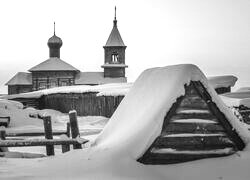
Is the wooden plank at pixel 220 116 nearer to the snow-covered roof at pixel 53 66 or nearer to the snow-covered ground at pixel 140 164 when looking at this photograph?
the snow-covered ground at pixel 140 164

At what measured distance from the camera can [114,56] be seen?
163 ft

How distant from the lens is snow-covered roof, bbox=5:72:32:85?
161 feet

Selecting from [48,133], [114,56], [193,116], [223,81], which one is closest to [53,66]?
[114,56]

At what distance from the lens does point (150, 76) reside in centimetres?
571

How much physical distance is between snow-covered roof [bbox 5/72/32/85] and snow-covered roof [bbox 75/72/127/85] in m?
7.49

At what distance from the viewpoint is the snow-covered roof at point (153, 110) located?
4465mm

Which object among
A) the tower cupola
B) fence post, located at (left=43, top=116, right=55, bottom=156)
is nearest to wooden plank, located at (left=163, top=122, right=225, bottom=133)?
fence post, located at (left=43, top=116, right=55, bottom=156)

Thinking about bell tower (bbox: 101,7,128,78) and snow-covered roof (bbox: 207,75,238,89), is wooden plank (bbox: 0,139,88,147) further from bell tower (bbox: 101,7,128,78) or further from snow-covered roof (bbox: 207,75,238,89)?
bell tower (bbox: 101,7,128,78)

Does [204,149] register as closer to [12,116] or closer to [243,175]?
[243,175]

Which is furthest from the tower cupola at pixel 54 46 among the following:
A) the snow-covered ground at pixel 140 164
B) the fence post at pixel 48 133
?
the snow-covered ground at pixel 140 164

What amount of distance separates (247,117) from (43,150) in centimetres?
766

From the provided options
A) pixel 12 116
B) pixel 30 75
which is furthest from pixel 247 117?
pixel 30 75

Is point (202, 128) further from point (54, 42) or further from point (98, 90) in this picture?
point (54, 42)

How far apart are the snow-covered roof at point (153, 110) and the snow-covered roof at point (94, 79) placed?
41.2m
